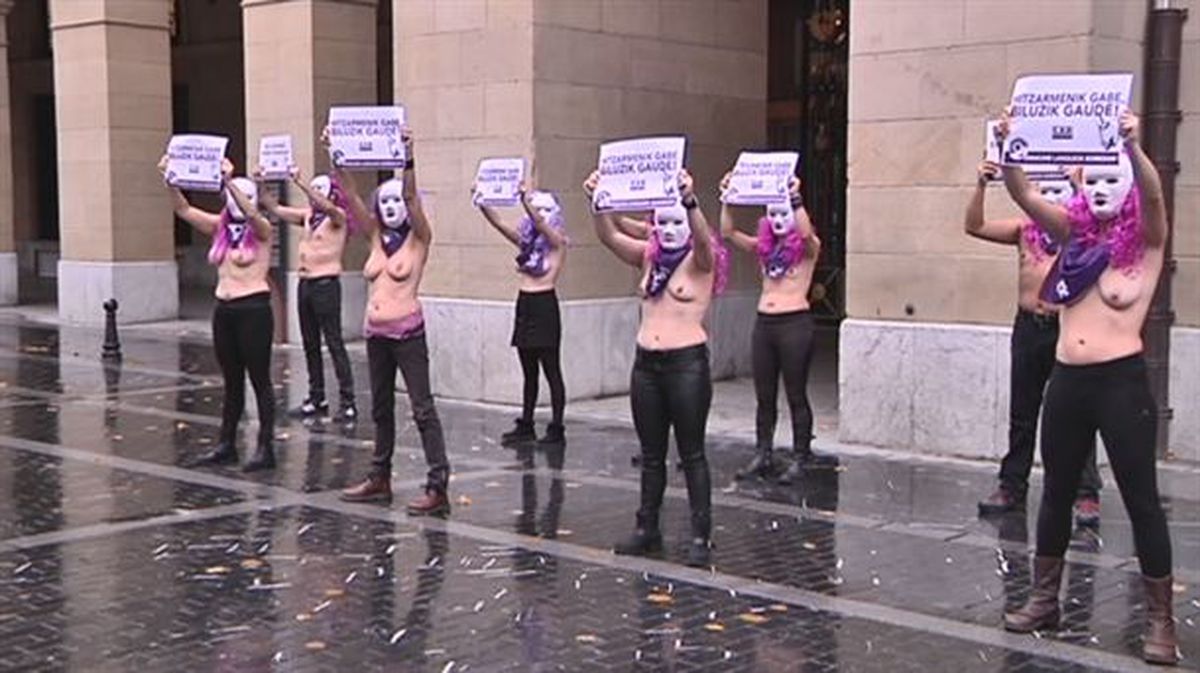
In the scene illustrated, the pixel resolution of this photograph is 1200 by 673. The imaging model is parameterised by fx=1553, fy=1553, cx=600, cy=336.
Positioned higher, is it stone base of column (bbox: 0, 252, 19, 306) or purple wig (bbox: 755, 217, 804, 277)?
purple wig (bbox: 755, 217, 804, 277)

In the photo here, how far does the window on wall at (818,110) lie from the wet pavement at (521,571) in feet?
28.2

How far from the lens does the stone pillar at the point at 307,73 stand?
17.9 m

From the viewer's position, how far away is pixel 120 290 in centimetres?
2127

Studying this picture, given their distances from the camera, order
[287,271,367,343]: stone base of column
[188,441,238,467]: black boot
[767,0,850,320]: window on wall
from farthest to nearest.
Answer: [767,0,850,320]: window on wall, [287,271,367,343]: stone base of column, [188,441,238,467]: black boot

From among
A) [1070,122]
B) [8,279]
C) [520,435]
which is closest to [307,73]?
[520,435]

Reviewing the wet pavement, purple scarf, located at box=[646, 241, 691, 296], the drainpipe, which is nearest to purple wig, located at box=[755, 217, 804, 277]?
the wet pavement

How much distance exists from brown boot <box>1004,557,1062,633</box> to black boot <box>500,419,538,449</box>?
5644mm

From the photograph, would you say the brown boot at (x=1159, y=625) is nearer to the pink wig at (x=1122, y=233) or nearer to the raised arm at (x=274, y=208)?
the pink wig at (x=1122, y=233)

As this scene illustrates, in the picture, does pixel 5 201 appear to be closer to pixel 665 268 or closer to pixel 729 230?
pixel 729 230

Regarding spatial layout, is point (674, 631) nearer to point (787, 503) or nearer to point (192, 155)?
point (787, 503)

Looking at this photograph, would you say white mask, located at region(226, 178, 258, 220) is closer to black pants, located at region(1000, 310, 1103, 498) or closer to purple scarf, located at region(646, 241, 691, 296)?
purple scarf, located at region(646, 241, 691, 296)

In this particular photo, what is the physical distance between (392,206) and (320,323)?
396 cm

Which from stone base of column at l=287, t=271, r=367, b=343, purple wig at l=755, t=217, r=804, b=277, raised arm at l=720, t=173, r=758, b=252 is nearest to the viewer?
raised arm at l=720, t=173, r=758, b=252

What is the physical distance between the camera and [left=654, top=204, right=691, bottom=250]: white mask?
791 centimetres
